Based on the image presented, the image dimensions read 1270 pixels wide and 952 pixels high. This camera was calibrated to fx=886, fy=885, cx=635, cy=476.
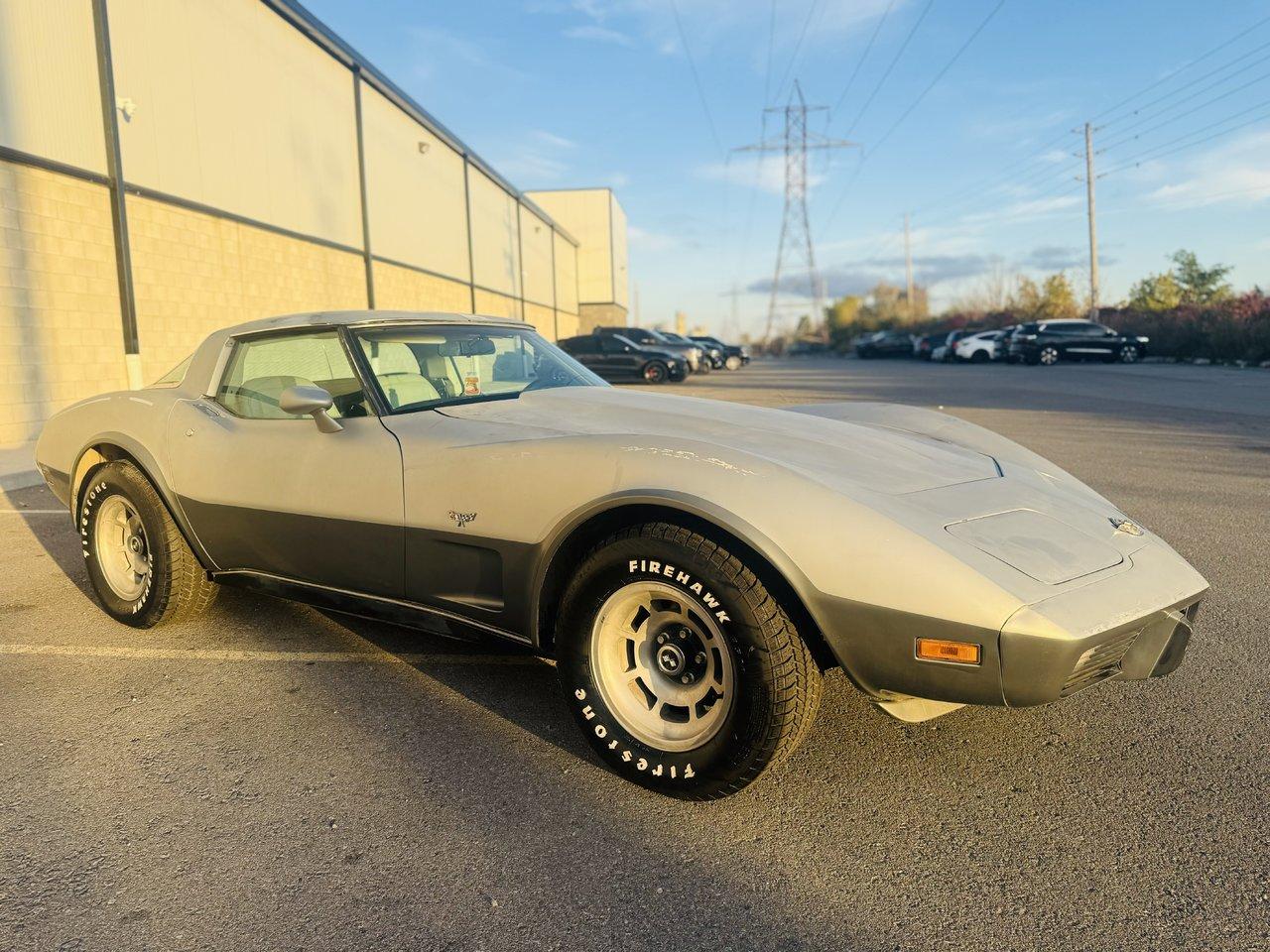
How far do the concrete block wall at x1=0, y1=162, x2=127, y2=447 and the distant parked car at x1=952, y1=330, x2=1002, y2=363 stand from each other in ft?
114

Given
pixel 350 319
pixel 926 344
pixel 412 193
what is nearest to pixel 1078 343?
pixel 926 344

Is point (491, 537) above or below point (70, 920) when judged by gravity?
above

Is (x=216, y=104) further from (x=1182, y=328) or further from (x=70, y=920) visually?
(x=1182, y=328)

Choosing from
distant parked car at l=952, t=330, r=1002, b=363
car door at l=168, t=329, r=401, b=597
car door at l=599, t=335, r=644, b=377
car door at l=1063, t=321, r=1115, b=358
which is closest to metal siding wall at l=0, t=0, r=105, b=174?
car door at l=168, t=329, r=401, b=597

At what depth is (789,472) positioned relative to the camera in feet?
7.82

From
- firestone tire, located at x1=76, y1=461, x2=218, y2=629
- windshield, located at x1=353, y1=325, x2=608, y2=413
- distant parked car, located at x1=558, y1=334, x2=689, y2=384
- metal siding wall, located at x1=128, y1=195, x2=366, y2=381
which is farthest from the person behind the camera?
distant parked car, located at x1=558, y1=334, x2=689, y2=384

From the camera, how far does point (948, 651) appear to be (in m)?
2.13

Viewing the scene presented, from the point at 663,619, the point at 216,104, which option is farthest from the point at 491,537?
the point at 216,104

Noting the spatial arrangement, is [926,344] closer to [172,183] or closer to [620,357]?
[620,357]

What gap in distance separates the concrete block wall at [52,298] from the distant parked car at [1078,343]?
29739mm

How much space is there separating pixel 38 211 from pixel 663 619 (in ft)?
37.3

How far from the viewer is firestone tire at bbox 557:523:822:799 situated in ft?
7.39

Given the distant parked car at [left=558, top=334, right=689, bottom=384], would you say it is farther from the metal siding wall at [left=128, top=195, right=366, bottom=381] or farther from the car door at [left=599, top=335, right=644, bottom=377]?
the metal siding wall at [left=128, top=195, right=366, bottom=381]

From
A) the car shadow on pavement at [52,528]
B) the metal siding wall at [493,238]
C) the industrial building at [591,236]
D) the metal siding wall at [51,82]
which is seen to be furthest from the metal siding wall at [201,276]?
the industrial building at [591,236]
